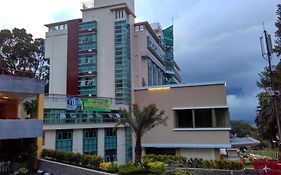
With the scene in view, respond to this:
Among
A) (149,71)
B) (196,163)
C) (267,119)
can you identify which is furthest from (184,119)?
(149,71)

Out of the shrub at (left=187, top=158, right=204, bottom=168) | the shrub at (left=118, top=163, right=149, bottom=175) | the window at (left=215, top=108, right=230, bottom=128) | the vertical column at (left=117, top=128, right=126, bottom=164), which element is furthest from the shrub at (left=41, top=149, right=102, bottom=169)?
the vertical column at (left=117, top=128, right=126, bottom=164)

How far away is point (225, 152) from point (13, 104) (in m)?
23.7

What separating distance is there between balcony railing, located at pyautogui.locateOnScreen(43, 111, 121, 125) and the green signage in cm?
72

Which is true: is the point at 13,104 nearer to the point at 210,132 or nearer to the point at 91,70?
the point at 210,132

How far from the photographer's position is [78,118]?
3634 cm

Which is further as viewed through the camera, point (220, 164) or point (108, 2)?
point (108, 2)

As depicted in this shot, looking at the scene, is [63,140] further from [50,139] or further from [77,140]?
[77,140]

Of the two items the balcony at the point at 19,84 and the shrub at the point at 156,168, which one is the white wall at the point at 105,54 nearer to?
the balcony at the point at 19,84

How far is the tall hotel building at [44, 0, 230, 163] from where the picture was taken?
31203 millimetres

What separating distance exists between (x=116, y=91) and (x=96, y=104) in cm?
1063

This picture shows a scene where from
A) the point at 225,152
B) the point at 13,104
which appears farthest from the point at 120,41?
the point at 13,104

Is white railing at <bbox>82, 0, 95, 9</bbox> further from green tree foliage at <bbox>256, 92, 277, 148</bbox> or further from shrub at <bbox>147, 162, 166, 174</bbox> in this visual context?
shrub at <bbox>147, 162, 166, 174</bbox>

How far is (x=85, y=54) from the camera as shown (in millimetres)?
52688

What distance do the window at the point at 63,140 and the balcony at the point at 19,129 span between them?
1671cm
